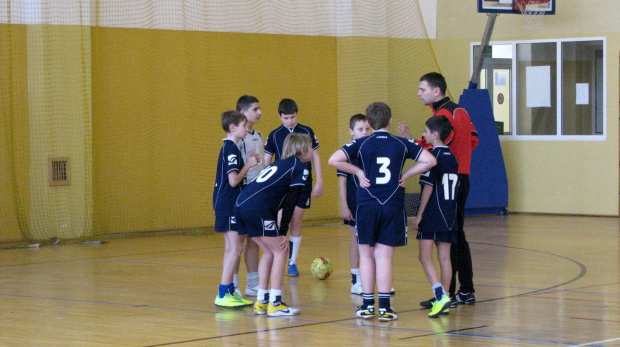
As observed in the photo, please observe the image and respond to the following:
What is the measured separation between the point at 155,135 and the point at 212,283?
515 centimetres

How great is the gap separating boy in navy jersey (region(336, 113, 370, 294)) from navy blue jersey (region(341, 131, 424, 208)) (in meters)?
0.85

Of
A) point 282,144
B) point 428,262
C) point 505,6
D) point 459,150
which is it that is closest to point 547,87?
point 505,6

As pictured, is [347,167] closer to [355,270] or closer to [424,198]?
[424,198]

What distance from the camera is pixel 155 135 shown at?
12938mm

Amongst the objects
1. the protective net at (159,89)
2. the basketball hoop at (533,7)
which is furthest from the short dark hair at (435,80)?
the basketball hoop at (533,7)

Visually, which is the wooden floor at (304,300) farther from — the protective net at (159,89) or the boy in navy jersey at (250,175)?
the protective net at (159,89)

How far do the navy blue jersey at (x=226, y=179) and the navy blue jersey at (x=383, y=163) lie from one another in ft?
2.99

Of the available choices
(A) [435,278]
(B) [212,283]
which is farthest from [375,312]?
(B) [212,283]

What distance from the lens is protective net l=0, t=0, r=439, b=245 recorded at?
11.7m

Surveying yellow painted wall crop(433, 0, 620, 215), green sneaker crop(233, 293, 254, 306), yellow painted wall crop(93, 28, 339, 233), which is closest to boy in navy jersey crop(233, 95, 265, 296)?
green sneaker crop(233, 293, 254, 306)

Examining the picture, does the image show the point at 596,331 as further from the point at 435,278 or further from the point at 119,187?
the point at 119,187

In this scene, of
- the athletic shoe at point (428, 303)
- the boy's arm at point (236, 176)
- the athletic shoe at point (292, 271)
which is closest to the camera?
the boy's arm at point (236, 176)

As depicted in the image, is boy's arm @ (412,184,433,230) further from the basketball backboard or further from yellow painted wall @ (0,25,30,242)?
the basketball backboard

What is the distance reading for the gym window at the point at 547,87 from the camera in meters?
14.7
